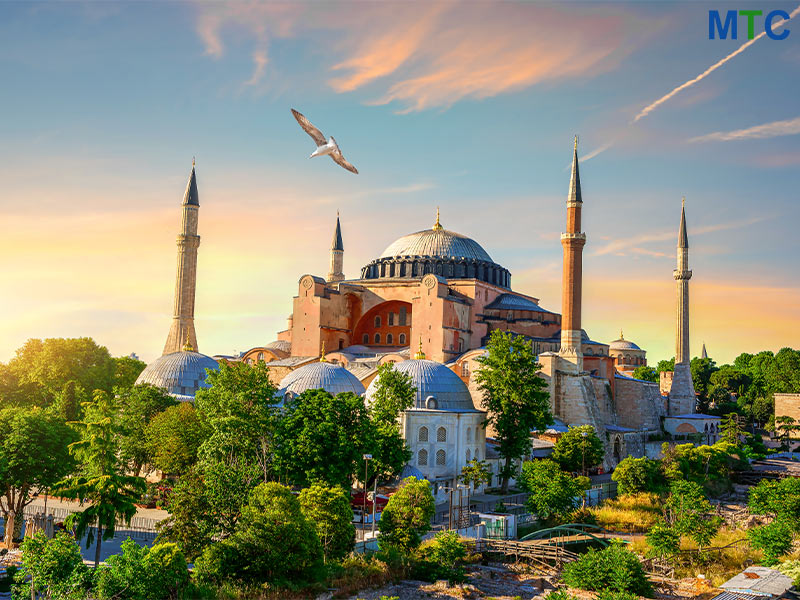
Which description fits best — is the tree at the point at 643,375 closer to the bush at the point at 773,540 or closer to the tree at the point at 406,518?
the bush at the point at 773,540

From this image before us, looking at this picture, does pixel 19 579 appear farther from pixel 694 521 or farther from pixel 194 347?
pixel 194 347

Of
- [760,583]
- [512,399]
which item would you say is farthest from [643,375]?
[760,583]

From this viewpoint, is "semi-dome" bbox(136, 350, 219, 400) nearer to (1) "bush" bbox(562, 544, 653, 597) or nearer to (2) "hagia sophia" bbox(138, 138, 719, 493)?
(2) "hagia sophia" bbox(138, 138, 719, 493)

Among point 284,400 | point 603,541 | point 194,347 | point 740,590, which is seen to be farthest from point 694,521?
point 194,347

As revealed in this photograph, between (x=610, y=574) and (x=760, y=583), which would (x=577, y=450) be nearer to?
(x=760, y=583)

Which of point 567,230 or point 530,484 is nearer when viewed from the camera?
point 530,484

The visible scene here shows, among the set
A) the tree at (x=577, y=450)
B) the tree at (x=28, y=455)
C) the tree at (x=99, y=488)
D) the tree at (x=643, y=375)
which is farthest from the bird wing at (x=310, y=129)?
the tree at (x=643, y=375)
